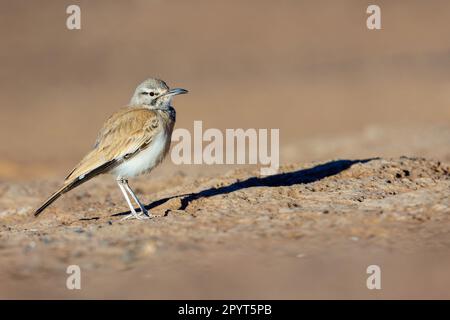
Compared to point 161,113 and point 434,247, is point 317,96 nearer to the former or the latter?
point 161,113

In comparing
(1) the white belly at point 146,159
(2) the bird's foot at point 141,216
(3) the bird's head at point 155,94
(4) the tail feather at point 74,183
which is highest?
(3) the bird's head at point 155,94

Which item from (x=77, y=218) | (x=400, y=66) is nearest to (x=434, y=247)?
(x=77, y=218)

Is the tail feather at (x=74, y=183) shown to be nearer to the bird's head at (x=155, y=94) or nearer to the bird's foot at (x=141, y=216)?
the bird's foot at (x=141, y=216)

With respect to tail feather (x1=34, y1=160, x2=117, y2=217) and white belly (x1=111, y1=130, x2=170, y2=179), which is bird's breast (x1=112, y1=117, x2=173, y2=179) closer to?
white belly (x1=111, y1=130, x2=170, y2=179)

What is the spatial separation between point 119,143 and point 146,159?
0.33 meters

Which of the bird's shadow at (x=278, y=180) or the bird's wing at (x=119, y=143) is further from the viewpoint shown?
the bird's shadow at (x=278, y=180)

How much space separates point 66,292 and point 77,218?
2.94 meters

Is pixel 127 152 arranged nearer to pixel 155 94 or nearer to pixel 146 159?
pixel 146 159

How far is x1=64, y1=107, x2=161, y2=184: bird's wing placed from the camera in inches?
280

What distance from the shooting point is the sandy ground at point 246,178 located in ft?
17.1

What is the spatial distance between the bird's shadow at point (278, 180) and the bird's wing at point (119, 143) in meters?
0.82

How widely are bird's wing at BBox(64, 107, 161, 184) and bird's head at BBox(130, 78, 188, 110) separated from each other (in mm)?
342

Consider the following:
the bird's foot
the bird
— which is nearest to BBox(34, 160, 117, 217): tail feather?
the bird

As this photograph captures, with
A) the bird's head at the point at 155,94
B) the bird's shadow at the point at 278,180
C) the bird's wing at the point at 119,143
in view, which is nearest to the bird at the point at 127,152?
the bird's wing at the point at 119,143
